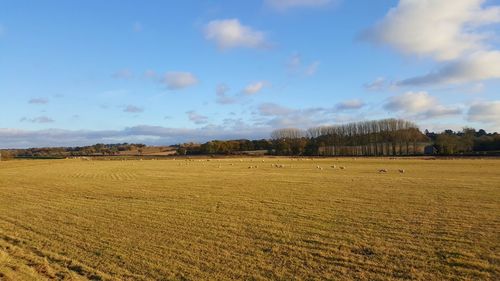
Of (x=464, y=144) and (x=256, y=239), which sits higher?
(x=464, y=144)

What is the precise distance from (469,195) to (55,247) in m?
25.1

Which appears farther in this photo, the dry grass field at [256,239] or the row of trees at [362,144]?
the row of trees at [362,144]

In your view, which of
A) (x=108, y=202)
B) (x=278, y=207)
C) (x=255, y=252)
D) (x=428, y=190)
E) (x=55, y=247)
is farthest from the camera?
(x=428, y=190)

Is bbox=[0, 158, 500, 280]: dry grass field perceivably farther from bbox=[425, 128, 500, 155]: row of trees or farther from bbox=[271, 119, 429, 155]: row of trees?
bbox=[271, 119, 429, 155]: row of trees

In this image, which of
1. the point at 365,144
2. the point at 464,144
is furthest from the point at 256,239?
the point at 365,144

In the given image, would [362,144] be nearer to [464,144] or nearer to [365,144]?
[365,144]

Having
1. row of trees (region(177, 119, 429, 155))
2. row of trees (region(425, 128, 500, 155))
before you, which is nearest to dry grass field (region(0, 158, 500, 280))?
row of trees (region(425, 128, 500, 155))

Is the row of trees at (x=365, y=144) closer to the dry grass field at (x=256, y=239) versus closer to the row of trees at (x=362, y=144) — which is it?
the row of trees at (x=362, y=144)

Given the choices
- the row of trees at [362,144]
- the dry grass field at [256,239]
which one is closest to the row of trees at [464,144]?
the row of trees at [362,144]

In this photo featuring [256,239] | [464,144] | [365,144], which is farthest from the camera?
[365,144]

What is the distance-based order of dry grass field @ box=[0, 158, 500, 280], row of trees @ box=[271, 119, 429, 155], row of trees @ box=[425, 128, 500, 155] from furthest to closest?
row of trees @ box=[271, 119, 429, 155] → row of trees @ box=[425, 128, 500, 155] → dry grass field @ box=[0, 158, 500, 280]

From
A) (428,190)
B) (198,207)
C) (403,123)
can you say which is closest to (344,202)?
(198,207)

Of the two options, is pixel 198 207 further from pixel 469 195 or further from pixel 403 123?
pixel 403 123

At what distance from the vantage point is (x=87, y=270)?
12.3 m
